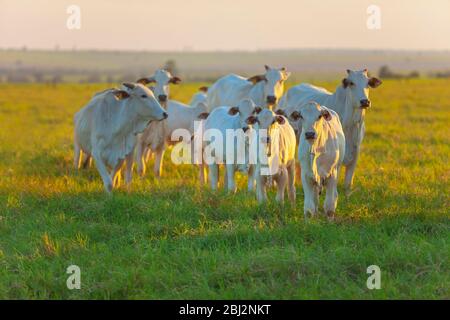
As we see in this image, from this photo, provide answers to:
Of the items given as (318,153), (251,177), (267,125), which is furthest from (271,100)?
(318,153)

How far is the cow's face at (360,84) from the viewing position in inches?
406

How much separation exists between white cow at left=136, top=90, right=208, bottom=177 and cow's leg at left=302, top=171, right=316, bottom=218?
3.69 m

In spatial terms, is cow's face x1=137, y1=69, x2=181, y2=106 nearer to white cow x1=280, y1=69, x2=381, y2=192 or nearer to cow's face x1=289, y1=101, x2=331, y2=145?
white cow x1=280, y1=69, x2=381, y2=192

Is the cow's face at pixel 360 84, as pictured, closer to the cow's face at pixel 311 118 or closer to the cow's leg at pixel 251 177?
the cow's leg at pixel 251 177

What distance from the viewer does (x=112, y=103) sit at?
1123 centimetres

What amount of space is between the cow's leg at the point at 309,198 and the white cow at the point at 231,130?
4.21 feet

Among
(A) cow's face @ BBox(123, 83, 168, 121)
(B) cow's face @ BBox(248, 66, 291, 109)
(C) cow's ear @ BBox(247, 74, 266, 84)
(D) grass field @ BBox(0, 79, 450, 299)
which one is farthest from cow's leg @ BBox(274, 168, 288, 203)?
(C) cow's ear @ BBox(247, 74, 266, 84)

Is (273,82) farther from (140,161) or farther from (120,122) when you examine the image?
(120,122)

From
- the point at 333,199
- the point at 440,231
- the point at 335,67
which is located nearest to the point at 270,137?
the point at 333,199

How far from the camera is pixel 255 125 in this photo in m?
9.52

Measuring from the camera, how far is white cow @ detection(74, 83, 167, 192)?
11.0 meters
